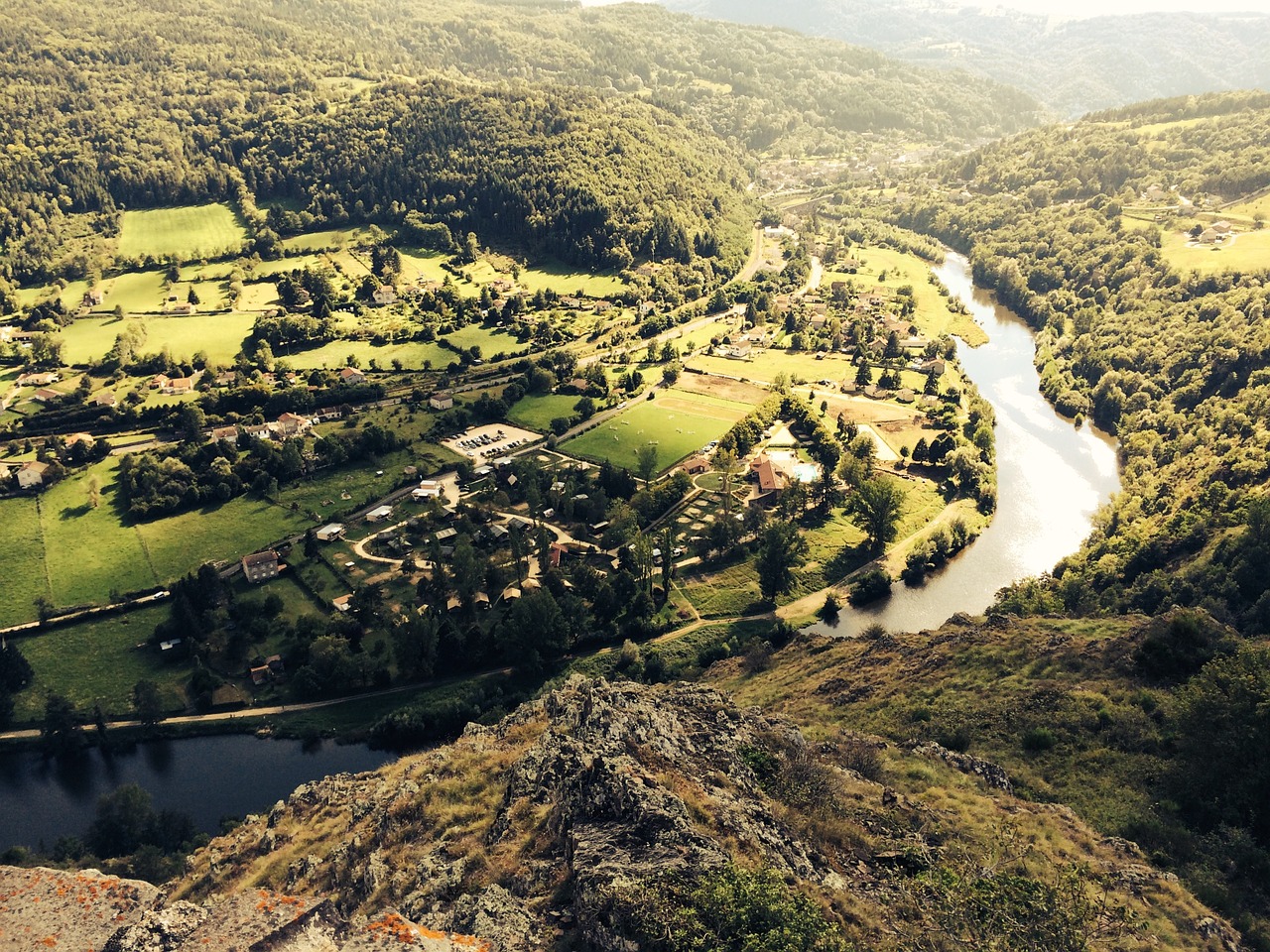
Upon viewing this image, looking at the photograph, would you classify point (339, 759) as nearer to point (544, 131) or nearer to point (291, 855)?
point (291, 855)

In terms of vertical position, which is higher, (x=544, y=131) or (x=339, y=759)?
(x=544, y=131)

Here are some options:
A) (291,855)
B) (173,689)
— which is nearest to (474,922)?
(291,855)

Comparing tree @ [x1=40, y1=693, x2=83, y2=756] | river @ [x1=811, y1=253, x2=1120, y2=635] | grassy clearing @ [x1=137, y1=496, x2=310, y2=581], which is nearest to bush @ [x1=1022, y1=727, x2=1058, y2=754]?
river @ [x1=811, y1=253, x2=1120, y2=635]

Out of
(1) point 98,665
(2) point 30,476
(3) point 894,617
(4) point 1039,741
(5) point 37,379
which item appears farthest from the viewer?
(5) point 37,379

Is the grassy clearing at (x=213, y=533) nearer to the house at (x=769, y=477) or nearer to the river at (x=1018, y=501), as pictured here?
the house at (x=769, y=477)

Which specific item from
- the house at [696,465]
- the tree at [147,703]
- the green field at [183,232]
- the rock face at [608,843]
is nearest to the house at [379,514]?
the tree at [147,703]

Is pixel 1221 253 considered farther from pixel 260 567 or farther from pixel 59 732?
pixel 59 732

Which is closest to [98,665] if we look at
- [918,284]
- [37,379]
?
→ [37,379]

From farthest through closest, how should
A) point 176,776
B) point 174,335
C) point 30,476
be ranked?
point 174,335 < point 30,476 < point 176,776
